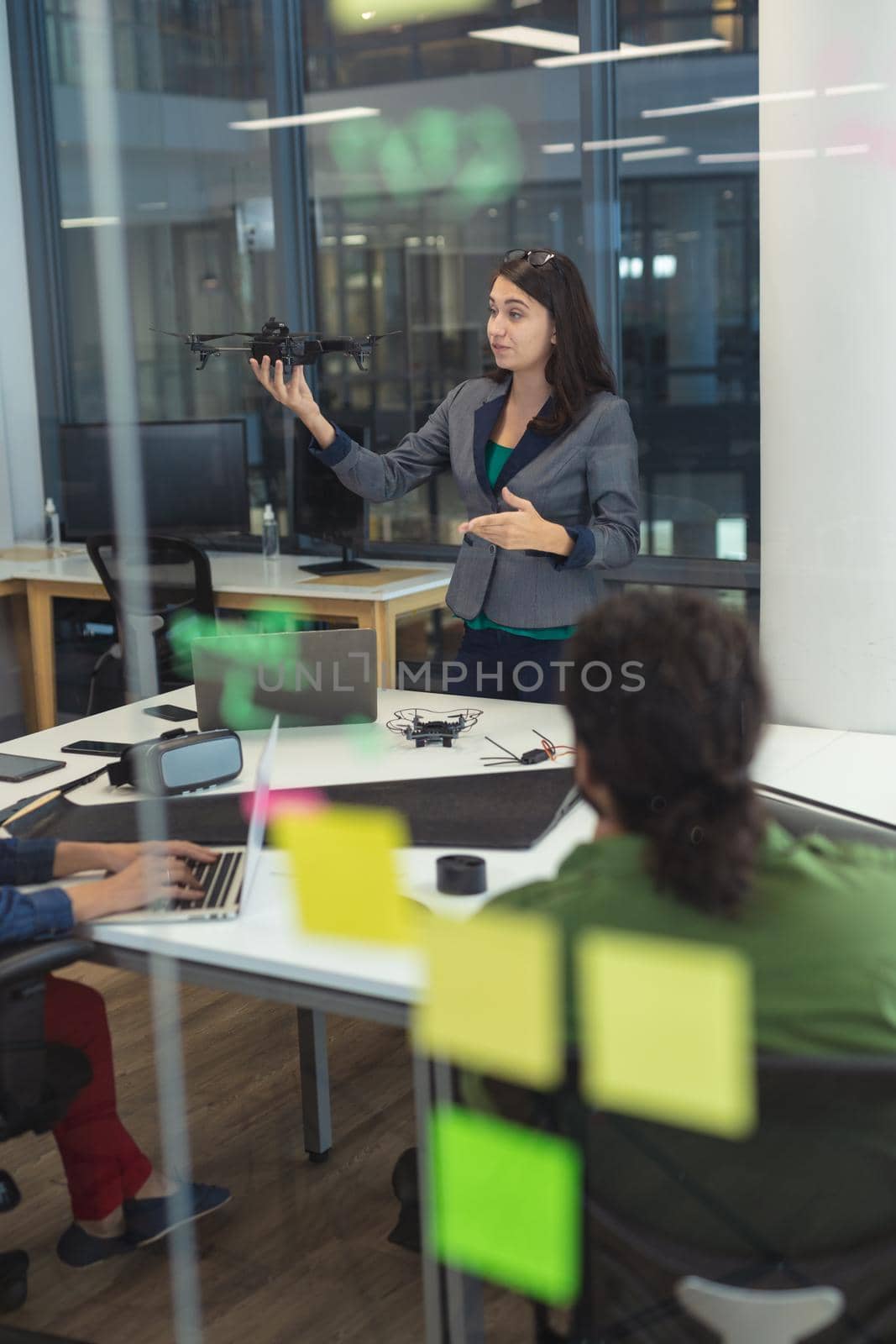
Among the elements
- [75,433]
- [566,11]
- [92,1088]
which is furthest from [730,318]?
[92,1088]

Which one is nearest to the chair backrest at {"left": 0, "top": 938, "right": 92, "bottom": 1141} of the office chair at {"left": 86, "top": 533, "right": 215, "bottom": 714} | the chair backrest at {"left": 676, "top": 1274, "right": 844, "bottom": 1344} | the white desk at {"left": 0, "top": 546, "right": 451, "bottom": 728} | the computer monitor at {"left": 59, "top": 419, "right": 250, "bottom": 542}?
the chair backrest at {"left": 676, "top": 1274, "right": 844, "bottom": 1344}

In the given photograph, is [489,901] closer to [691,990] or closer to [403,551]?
[691,990]

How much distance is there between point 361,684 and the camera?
8.22ft

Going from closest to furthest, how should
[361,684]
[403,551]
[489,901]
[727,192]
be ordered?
[489,901]
[361,684]
[727,192]
[403,551]

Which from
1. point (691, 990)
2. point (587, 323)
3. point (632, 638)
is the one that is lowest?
point (691, 990)

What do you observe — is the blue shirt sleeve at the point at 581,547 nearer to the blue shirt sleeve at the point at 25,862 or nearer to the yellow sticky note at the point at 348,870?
the yellow sticky note at the point at 348,870

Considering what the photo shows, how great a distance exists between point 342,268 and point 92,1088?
3577mm

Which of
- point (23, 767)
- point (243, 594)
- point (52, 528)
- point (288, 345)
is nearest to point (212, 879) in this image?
point (23, 767)

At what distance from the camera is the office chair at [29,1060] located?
1649mm

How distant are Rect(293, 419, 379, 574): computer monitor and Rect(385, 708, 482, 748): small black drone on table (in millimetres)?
1854

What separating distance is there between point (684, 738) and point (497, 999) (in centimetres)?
34

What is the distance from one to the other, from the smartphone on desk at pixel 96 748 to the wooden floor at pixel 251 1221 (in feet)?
1.55

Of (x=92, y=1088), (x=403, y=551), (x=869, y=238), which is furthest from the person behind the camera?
(x=403, y=551)

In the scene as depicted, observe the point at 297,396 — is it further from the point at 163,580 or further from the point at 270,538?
the point at 270,538
